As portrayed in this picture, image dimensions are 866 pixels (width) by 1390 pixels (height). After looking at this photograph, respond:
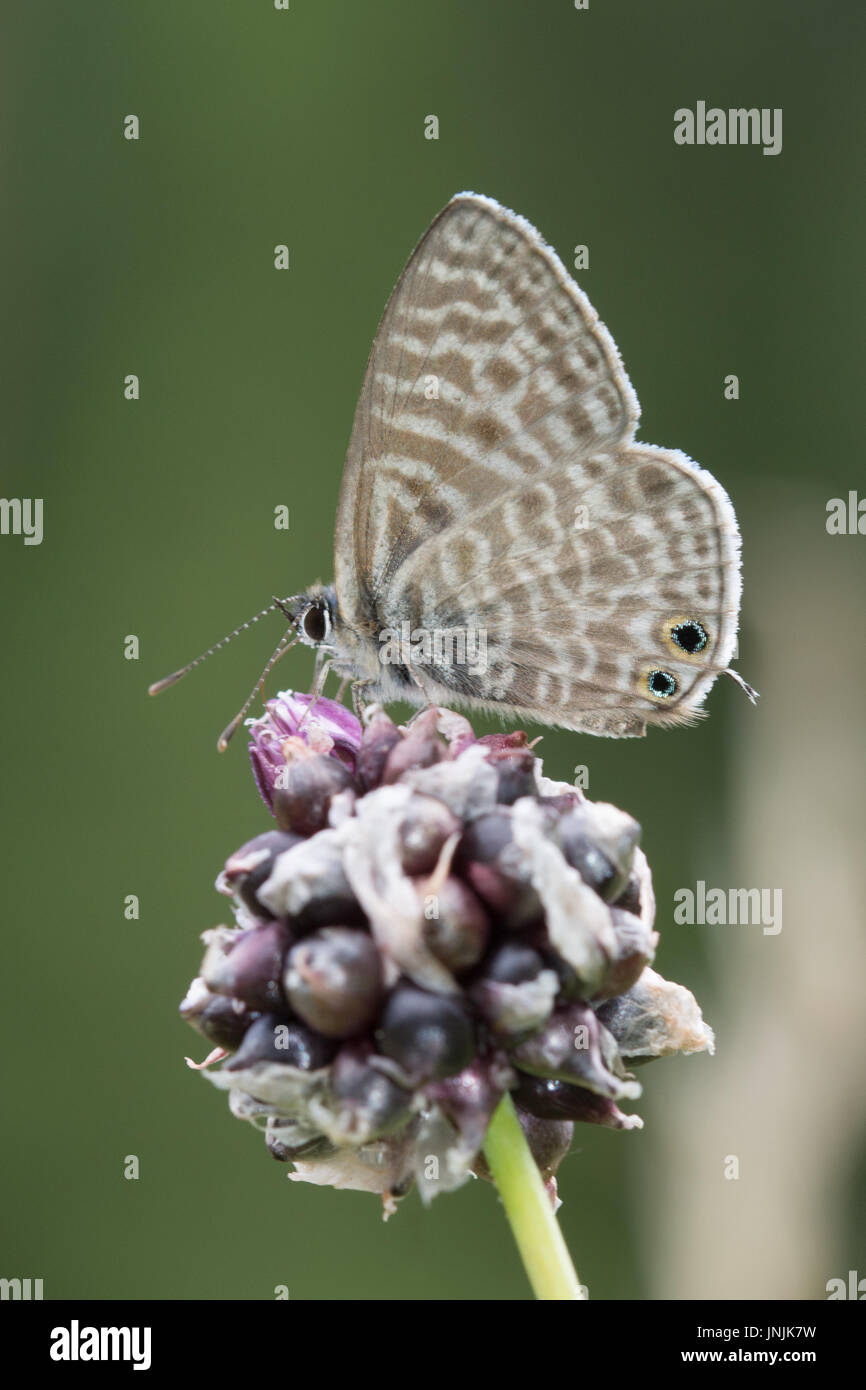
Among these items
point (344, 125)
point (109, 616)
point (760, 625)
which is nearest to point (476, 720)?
point (760, 625)

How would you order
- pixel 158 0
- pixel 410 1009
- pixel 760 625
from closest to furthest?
pixel 410 1009 < pixel 760 625 < pixel 158 0

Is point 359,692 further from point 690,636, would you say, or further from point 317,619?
point 690,636

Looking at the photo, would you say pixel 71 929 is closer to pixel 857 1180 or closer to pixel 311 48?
pixel 857 1180

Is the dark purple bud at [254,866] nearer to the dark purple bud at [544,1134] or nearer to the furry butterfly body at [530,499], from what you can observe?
the dark purple bud at [544,1134]

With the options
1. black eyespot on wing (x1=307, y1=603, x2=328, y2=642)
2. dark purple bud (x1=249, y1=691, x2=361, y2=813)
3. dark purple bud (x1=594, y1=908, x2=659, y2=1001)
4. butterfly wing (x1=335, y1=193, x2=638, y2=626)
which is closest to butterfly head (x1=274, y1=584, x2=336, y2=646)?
black eyespot on wing (x1=307, y1=603, x2=328, y2=642)

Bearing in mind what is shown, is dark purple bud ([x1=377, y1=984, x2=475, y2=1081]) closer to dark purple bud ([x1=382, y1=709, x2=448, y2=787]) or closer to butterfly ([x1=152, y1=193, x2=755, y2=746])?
dark purple bud ([x1=382, y1=709, x2=448, y2=787])

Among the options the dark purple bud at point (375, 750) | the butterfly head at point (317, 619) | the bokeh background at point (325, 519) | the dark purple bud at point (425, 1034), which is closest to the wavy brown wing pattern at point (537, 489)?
the butterfly head at point (317, 619)
